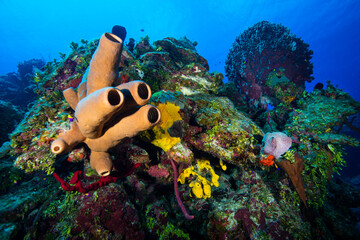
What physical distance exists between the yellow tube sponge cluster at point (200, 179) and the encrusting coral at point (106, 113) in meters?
1.53

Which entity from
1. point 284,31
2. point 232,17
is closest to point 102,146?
point 284,31

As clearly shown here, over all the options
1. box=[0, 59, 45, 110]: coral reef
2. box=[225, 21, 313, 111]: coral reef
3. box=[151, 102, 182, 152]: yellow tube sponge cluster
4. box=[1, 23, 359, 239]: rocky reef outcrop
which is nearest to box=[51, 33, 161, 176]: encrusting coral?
box=[1, 23, 359, 239]: rocky reef outcrop

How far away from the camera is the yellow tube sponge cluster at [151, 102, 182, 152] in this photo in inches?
97.7

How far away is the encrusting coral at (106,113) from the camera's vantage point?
1.39 metres

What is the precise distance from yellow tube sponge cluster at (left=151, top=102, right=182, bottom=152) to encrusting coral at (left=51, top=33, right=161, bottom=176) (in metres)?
0.76

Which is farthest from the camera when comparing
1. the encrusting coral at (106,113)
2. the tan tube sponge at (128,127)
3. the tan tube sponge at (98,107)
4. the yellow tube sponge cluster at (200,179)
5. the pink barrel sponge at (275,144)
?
the yellow tube sponge cluster at (200,179)

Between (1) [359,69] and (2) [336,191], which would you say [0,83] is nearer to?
(2) [336,191]

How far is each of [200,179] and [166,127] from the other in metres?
1.32

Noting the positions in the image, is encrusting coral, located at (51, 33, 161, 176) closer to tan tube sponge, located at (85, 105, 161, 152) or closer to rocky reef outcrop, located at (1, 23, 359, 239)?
tan tube sponge, located at (85, 105, 161, 152)

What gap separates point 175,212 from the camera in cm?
296

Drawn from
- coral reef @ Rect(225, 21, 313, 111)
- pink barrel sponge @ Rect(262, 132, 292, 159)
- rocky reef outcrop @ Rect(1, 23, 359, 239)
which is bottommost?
rocky reef outcrop @ Rect(1, 23, 359, 239)

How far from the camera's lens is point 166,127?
8.14 ft

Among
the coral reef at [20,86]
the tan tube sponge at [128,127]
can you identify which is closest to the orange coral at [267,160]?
the tan tube sponge at [128,127]

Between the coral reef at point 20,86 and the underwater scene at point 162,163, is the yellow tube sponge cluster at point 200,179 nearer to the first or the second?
the underwater scene at point 162,163
